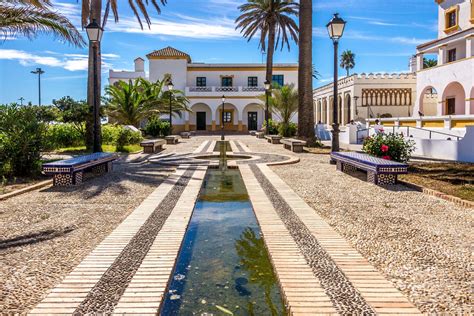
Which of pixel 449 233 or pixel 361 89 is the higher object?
pixel 361 89


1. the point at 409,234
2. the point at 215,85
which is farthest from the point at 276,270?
the point at 215,85

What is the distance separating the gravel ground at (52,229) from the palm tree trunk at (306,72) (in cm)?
1133

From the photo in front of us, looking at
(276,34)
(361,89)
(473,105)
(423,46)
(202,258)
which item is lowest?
(202,258)

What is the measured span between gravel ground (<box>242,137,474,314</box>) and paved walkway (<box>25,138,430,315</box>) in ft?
0.69

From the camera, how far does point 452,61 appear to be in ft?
86.1

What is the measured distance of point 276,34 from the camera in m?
36.5

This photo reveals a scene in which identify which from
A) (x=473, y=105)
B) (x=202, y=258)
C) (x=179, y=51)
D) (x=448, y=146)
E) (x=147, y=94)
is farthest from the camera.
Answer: (x=179, y=51)

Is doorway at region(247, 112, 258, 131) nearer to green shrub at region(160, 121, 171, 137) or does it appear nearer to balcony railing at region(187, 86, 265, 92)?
balcony railing at region(187, 86, 265, 92)

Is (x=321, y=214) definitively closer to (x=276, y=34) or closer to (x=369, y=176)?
(x=369, y=176)

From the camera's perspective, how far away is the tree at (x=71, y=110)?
1598 cm

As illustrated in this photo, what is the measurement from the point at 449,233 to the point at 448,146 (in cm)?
1031

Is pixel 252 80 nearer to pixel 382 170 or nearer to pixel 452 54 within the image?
pixel 452 54

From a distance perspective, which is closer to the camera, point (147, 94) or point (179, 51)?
point (147, 94)

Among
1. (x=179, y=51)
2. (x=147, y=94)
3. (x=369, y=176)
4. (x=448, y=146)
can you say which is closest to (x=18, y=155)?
(x=369, y=176)
